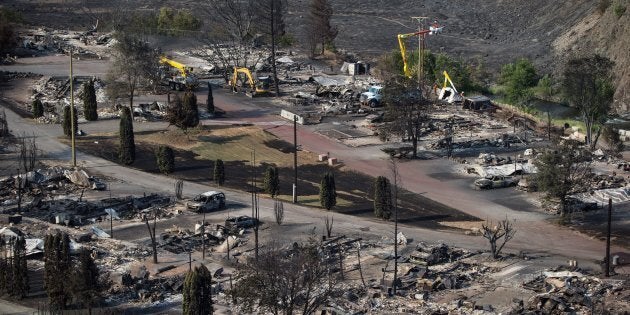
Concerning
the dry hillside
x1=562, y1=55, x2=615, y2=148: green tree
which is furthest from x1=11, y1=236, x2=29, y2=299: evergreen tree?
the dry hillside

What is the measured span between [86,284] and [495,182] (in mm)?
29030

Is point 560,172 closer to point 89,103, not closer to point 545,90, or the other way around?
point 89,103

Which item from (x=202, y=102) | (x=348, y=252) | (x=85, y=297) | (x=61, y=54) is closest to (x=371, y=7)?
(x=61, y=54)

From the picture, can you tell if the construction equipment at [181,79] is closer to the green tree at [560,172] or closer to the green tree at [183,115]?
the green tree at [183,115]

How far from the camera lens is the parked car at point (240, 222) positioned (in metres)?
55.3

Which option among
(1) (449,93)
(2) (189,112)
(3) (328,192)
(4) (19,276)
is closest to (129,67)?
(2) (189,112)

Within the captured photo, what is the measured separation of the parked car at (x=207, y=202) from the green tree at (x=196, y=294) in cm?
1739

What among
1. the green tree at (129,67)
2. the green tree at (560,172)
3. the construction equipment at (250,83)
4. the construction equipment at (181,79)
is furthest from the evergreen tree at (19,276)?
the construction equipment at (250,83)

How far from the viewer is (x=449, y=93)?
89.6m

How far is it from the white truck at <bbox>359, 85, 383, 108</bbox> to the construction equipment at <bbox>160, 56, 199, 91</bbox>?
13926 mm

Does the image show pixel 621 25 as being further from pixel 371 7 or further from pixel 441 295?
pixel 441 295

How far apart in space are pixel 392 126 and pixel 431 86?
1891cm

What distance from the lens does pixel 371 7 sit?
5556 inches

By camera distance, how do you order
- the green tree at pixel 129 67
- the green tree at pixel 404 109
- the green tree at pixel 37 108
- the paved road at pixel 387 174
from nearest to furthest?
the paved road at pixel 387 174, the green tree at pixel 404 109, the green tree at pixel 37 108, the green tree at pixel 129 67
